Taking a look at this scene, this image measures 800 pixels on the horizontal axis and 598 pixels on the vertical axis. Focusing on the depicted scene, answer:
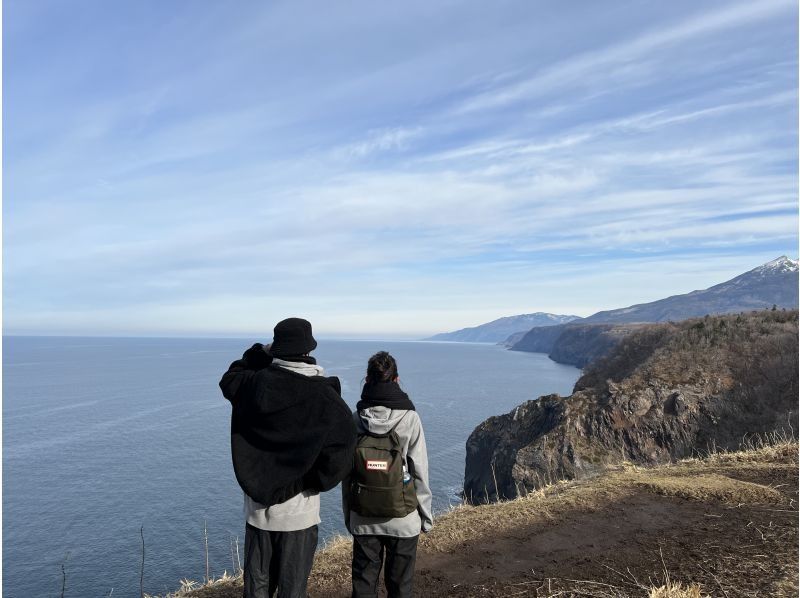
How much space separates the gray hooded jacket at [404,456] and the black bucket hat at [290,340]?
3.23ft

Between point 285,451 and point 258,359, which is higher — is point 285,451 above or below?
below

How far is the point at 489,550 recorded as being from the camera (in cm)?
769

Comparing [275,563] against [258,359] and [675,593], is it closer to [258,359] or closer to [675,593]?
[258,359]

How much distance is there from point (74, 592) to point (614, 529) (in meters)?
33.1

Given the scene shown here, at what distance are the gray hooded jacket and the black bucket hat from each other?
98cm

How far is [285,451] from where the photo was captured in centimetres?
432

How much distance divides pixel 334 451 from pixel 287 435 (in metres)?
0.42

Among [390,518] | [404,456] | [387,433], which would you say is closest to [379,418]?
[387,433]

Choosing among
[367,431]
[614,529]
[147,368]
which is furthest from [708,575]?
[147,368]

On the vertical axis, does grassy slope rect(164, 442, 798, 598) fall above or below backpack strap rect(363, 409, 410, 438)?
below

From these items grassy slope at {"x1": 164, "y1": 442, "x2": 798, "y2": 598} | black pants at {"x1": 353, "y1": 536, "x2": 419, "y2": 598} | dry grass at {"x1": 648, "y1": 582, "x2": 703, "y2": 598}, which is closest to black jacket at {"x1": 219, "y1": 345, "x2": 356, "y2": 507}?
black pants at {"x1": 353, "y1": 536, "x2": 419, "y2": 598}

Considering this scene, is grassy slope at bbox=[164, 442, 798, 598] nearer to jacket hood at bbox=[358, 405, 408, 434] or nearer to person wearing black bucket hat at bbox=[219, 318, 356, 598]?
person wearing black bucket hat at bbox=[219, 318, 356, 598]

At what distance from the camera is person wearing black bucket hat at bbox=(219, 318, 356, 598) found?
429cm

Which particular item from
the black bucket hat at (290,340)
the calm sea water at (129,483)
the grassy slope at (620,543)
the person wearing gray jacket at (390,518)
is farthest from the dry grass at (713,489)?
the calm sea water at (129,483)
